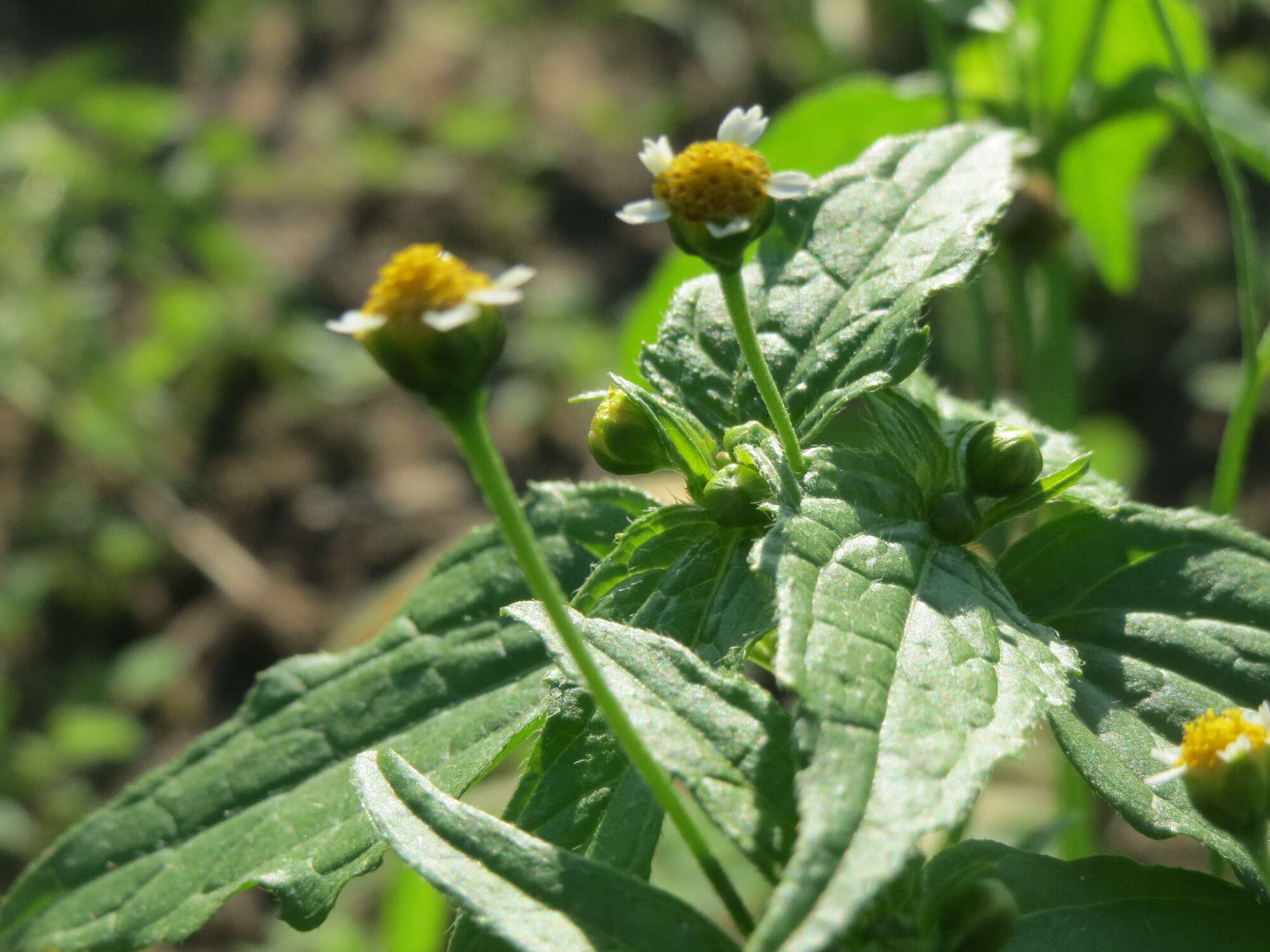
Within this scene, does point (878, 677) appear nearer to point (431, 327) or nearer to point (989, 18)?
point (431, 327)

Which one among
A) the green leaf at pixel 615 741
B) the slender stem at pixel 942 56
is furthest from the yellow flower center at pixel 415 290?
the slender stem at pixel 942 56

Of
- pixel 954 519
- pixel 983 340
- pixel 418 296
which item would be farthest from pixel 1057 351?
pixel 418 296

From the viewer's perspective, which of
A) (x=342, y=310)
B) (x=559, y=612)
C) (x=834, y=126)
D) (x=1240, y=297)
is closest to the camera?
(x=559, y=612)

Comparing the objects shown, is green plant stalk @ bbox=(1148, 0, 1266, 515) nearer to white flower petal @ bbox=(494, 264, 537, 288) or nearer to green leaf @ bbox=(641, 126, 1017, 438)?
green leaf @ bbox=(641, 126, 1017, 438)

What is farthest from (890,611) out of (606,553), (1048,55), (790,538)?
(1048,55)

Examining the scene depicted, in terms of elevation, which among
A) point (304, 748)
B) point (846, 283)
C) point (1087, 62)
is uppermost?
point (1087, 62)

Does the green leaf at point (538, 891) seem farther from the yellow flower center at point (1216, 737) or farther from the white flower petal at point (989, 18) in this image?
the white flower petal at point (989, 18)
